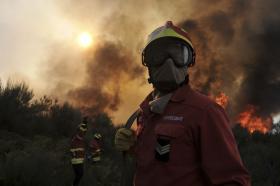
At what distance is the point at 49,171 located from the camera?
563 inches

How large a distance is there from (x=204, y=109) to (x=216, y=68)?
114 ft

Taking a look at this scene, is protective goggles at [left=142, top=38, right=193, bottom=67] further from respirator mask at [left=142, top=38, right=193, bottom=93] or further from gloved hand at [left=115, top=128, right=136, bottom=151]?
gloved hand at [left=115, top=128, right=136, bottom=151]

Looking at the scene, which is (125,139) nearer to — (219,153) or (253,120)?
(219,153)

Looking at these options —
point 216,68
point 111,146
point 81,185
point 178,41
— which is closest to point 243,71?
point 216,68

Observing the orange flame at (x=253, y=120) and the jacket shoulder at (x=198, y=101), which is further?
the orange flame at (x=253, y=120)

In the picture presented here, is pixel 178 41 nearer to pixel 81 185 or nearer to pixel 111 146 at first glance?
pixel 81 185

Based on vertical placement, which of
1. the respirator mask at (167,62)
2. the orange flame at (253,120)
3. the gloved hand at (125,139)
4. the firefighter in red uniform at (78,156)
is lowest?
the gloved hand at (125,139)

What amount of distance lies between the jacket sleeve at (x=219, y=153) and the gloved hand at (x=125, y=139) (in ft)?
1.70

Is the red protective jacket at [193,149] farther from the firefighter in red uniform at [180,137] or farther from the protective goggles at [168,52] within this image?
the protective goggles at [168,52]

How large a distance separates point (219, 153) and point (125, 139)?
0.64 metres

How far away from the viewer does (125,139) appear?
3.12 m

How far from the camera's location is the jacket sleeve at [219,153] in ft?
8.60

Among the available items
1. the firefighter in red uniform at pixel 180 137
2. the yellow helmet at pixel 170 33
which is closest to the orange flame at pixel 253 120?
the yellow helmet at pixel 170 33

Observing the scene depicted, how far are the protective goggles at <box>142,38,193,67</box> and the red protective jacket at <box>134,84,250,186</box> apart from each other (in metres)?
0.26
